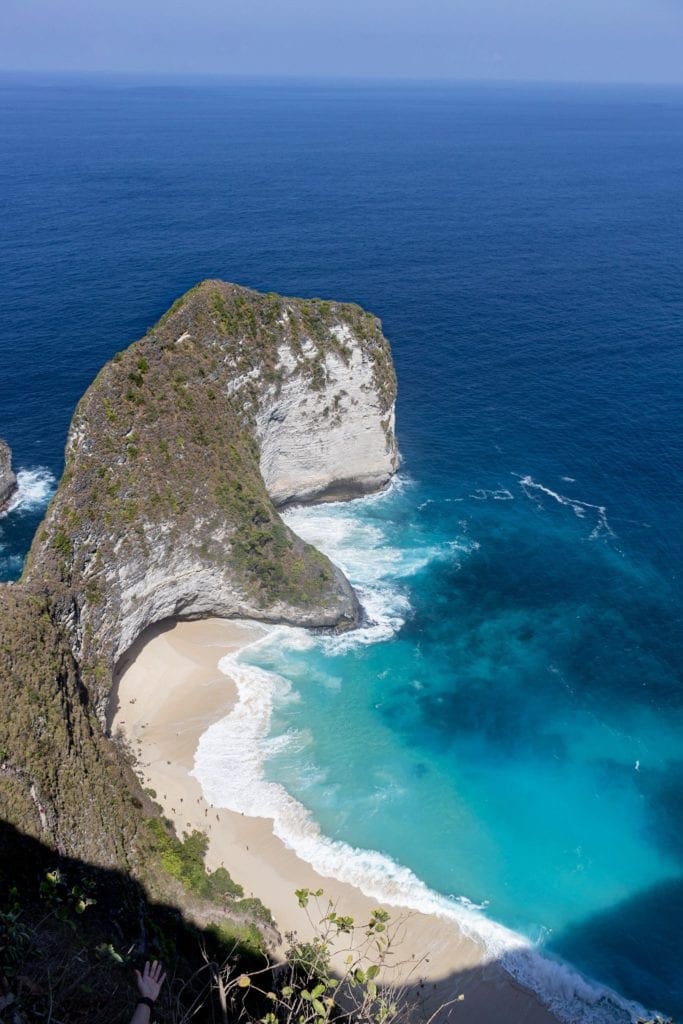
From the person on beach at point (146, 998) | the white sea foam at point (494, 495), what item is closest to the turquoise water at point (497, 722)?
the white sea foam at point (494, 495)

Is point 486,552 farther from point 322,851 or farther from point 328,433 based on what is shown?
point 322,851

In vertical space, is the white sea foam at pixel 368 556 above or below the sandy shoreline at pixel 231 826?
above

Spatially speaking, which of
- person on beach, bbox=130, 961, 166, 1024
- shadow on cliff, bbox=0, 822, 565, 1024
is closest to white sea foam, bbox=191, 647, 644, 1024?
shadow on cliff, bbox=0, 822, 565, 1024

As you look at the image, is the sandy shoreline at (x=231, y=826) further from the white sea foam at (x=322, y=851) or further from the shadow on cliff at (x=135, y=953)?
the white sea foam at (x=322, y=851)

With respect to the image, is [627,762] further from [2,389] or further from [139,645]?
[2,389]

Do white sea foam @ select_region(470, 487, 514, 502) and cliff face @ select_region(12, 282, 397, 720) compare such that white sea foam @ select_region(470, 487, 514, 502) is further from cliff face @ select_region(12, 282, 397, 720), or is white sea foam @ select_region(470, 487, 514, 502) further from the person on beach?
the person on beach

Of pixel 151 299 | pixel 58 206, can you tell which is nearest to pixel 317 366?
pixel 151 299

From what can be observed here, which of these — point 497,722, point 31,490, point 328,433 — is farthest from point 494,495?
point 31,490
